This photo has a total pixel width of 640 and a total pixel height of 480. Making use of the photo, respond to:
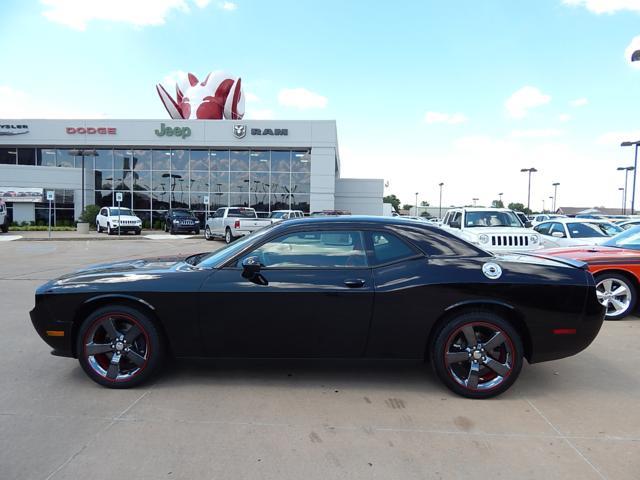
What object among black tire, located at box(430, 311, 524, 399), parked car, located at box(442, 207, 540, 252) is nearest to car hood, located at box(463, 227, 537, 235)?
parked car, located at box(442, 207, 540, 252)

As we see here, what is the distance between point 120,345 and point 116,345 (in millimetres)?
37

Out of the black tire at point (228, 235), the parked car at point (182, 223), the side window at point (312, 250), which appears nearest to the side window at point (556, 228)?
the side window at point (312, 250)

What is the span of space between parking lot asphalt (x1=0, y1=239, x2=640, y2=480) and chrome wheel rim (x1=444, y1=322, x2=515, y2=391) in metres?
0.18

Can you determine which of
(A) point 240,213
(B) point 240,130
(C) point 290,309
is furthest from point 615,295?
(B) point 240,130

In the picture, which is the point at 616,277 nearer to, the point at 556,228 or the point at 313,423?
the point at 313,423

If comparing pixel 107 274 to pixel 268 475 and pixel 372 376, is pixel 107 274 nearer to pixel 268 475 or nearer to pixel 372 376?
pixel 268 475

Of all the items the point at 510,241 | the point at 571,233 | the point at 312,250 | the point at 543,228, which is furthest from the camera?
the point at 543,228

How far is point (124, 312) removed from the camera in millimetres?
3797

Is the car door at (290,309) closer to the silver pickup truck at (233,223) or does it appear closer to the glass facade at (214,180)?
the silver pickup truck at (233,223)

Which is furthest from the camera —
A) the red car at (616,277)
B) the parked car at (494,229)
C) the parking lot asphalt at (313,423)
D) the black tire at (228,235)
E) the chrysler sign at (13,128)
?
the chrysler sign at (13,128)

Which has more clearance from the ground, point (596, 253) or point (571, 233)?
point (571, 233)

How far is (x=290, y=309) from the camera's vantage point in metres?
3.73

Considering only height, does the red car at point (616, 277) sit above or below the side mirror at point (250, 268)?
below

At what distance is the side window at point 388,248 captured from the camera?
3852 millimetres
